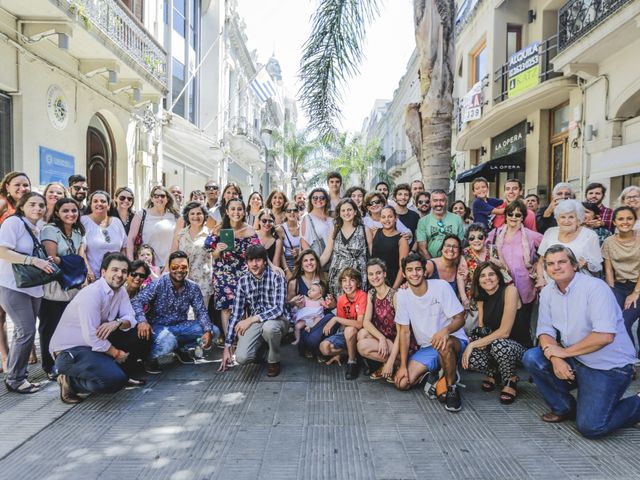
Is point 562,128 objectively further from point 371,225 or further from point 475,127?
point 371,225

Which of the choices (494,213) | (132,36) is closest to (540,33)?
(494,213)

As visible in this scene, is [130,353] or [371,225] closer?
[130,353]

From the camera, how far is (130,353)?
4.64 metres

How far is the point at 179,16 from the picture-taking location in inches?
683

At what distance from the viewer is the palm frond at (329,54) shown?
7082 mm

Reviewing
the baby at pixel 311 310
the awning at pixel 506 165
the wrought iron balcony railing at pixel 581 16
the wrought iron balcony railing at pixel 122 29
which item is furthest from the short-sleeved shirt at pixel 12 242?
the awning at pixel 506 165

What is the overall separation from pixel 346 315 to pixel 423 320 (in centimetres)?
91

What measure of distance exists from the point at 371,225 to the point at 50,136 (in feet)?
23.9

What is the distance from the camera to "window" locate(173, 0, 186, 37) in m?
16.9

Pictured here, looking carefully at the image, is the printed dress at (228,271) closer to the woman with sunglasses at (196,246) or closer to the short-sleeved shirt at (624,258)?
the woman with sunglasses at (196,246)

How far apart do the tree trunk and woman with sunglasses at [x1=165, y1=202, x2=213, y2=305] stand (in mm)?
3091

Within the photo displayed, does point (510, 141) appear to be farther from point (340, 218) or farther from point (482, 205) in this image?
point (340, 218)

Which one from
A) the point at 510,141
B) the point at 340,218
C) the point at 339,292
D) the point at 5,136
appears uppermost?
the point at 510,141

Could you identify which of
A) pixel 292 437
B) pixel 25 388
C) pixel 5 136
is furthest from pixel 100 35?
pixel 292 437
